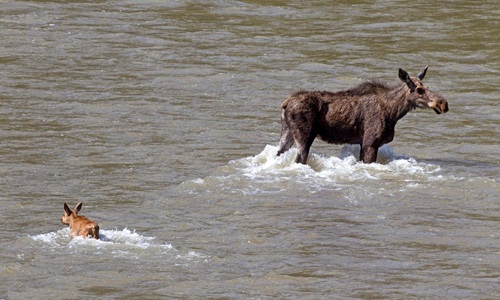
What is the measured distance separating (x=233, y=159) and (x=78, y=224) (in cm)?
421

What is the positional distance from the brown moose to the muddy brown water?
127 millimetres

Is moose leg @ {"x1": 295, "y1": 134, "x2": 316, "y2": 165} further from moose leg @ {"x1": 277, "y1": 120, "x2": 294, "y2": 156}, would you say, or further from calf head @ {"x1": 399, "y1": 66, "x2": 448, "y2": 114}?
calf head @ {"x1": 399, "y1": 66, "x2": 448, "y2": 114}

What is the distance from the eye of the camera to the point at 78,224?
1377cm

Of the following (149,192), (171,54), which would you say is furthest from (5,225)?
(171,54)

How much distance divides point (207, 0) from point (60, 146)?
460 inches

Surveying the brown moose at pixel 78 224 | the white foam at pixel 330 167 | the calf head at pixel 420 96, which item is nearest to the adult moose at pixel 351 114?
the calf head at pixel 420 96

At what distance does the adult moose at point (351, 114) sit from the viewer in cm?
1698

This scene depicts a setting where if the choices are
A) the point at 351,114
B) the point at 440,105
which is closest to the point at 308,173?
the point at 351,114

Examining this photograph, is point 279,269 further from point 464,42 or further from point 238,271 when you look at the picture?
point 464,42

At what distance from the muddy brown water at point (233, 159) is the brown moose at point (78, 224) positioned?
5.0 inches

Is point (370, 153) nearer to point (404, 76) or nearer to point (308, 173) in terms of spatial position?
point (308, 173)

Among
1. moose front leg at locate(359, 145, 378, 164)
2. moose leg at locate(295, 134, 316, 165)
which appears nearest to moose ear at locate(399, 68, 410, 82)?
moose front leg at locate(359, 145, 378, 164)

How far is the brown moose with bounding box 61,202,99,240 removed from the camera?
13.6 meters

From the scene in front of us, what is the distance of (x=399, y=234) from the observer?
14469 mm
